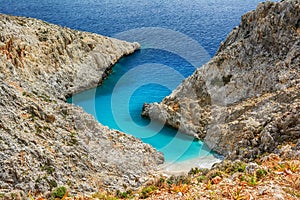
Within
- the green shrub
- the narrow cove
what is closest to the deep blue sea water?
the narrow cove

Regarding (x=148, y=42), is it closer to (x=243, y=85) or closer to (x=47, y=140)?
(x=243, y=85)

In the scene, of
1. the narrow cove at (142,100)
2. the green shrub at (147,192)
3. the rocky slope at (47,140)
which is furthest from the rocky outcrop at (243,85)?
the green shrub at (147,192)

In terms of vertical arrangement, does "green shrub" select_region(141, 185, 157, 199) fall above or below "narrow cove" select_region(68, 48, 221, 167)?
below

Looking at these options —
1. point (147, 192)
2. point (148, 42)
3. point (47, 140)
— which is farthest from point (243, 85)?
point (148, 42)

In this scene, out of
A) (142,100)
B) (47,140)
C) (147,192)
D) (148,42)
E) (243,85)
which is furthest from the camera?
(148,42)

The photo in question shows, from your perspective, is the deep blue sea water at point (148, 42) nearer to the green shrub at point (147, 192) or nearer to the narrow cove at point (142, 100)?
the narrow cove at point (142, 100)

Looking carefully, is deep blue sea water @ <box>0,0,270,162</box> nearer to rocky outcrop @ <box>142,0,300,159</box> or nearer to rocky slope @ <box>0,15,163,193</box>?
rocky outcrop @ <box>142,0,300,159</box>
